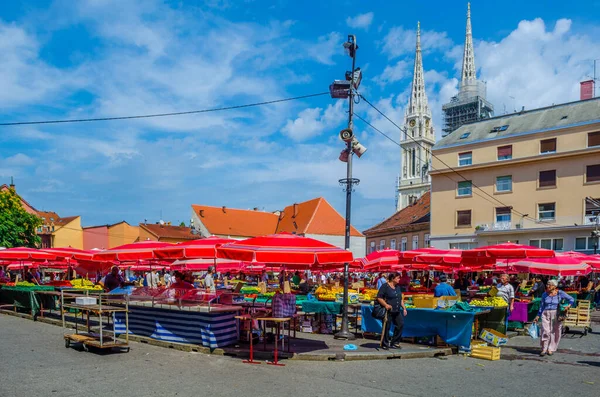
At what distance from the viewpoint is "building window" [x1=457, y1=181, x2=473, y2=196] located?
145 ft

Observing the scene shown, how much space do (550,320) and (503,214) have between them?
3224 centimetres

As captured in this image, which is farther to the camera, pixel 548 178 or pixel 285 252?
pixel 548 178

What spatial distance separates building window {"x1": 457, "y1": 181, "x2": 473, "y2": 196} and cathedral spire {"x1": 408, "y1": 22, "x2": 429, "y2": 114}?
8874 cm

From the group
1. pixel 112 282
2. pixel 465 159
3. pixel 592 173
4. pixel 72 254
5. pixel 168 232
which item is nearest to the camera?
pixel 112 282

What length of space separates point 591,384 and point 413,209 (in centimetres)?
5391

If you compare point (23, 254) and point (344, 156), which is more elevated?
point (344, 156)

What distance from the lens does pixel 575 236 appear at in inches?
1503

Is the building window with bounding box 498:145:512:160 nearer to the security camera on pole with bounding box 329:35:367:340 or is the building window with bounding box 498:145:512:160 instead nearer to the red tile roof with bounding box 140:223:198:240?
the security camera on pole with bounding box 329:35:367:340

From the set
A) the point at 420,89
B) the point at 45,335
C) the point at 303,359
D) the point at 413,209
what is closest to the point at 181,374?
the point at 303,359

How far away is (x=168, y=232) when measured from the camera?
77.1 m

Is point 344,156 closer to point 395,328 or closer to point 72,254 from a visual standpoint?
point 395,328

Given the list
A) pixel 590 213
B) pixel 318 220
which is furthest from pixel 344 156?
pixel 318 220

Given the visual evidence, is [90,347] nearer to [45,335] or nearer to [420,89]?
[45,335]

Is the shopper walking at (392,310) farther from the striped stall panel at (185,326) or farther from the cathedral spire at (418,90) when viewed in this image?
the cathedral spire at (418,90)
